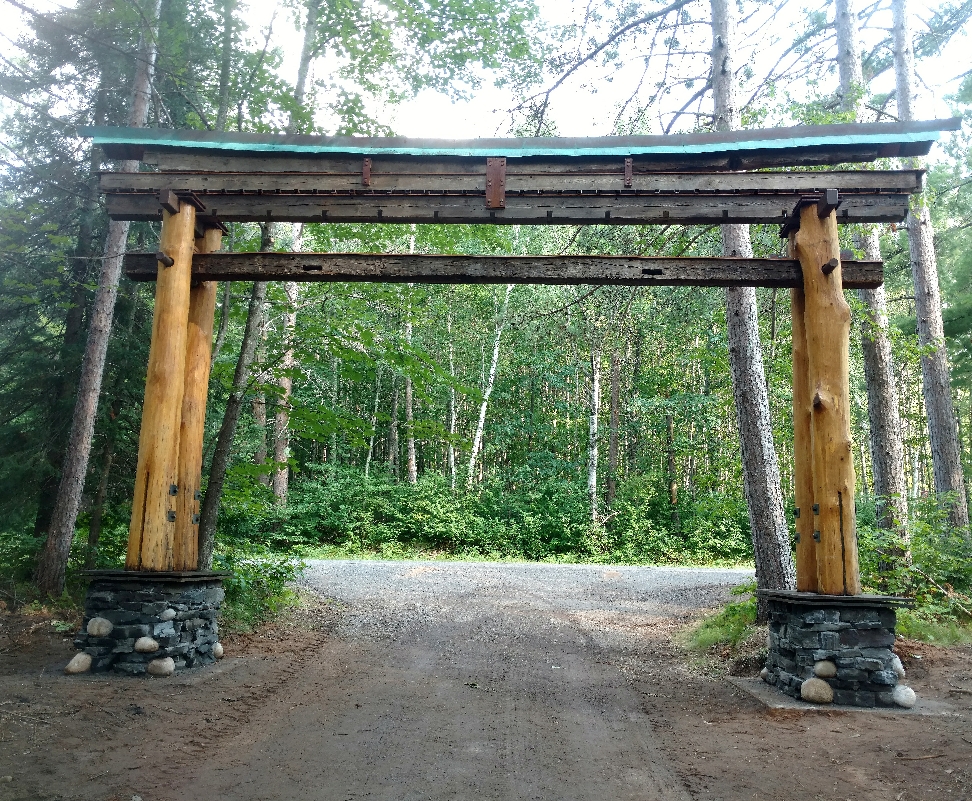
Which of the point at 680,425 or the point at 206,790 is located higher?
the point at 680,425

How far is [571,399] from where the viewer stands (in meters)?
28.1

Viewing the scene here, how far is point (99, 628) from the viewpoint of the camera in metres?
5.83

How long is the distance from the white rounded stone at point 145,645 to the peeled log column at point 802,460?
17.3 feet

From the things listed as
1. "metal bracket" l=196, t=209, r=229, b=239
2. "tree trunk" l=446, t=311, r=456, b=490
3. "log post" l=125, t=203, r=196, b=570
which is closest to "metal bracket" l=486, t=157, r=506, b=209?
"metal bracket" l=196, t=209, r=229, b=239

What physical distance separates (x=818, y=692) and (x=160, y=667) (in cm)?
505

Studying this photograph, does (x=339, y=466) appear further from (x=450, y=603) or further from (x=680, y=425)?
(x=450, y=603)

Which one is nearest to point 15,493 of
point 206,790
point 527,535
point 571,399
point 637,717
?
point 206,790

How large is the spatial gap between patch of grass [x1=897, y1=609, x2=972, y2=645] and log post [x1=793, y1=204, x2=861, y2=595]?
7.12 ft

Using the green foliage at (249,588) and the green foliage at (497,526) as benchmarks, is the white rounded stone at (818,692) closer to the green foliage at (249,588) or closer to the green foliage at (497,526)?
the green foliage at (249,588)

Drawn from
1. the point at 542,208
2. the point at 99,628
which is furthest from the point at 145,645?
the point at 542,208

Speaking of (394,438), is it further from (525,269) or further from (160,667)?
(160,667)

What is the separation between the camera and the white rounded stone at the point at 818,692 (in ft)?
17.7

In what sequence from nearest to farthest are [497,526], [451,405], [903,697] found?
[903,697], [497,526], [451,405]

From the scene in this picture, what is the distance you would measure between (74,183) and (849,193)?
9505mm
